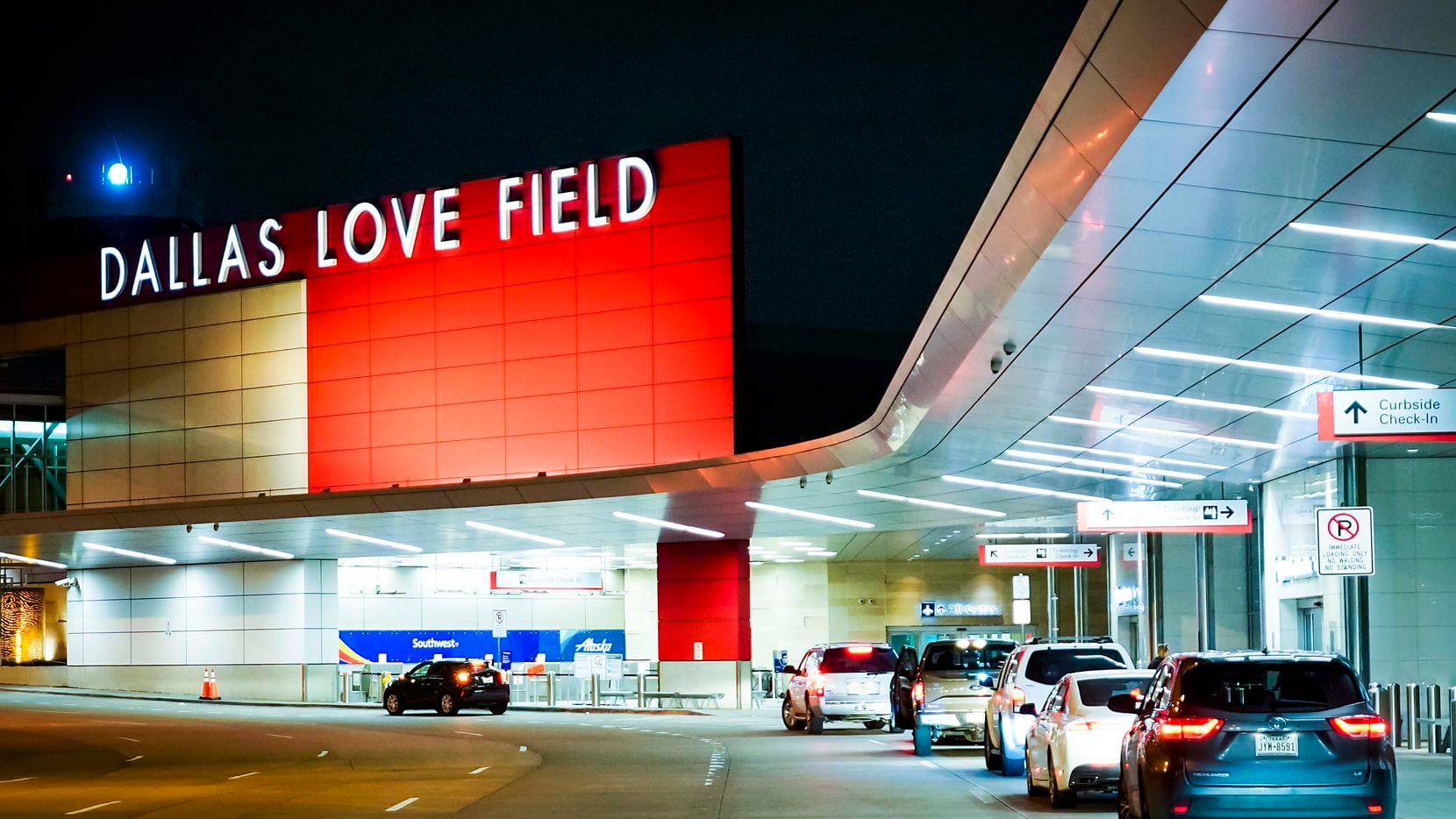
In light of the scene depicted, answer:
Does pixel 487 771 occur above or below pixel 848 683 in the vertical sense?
below

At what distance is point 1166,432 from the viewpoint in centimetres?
2842

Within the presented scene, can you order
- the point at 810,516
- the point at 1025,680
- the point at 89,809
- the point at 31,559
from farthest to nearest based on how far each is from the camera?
the point at 31,559, the point at 810,516, the point at 1025,680, the point at 89,809

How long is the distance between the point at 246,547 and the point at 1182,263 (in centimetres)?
4332

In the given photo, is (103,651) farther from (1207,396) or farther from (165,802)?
(1207,396)

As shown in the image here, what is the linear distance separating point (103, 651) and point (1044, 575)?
37.0m

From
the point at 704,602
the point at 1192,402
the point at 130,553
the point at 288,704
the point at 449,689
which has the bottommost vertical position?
the point at 288,704

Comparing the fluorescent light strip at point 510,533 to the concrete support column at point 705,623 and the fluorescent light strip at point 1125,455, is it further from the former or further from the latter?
the fluorescent light strip at point 1125,455

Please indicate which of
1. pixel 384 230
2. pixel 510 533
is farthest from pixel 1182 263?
pixel 384 230

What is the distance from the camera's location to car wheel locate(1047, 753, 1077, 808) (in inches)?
734

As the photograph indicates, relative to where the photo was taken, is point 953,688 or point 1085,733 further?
point 953,688

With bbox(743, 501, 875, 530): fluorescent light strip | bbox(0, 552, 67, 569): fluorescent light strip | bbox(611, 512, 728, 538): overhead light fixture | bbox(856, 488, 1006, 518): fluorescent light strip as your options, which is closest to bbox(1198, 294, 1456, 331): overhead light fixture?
bbox(856, 488, 1006, 518): fluorescent light strip

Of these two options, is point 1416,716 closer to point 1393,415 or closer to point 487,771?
point 1393,415

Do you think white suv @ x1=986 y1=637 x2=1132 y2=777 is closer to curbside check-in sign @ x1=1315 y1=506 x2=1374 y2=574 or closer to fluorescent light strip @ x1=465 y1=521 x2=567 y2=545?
curbside check-in sign @ x1=1315 y1=506 x2=1374 y2=574

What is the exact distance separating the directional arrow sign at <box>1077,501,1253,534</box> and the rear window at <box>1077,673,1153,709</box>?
10.5 meters
